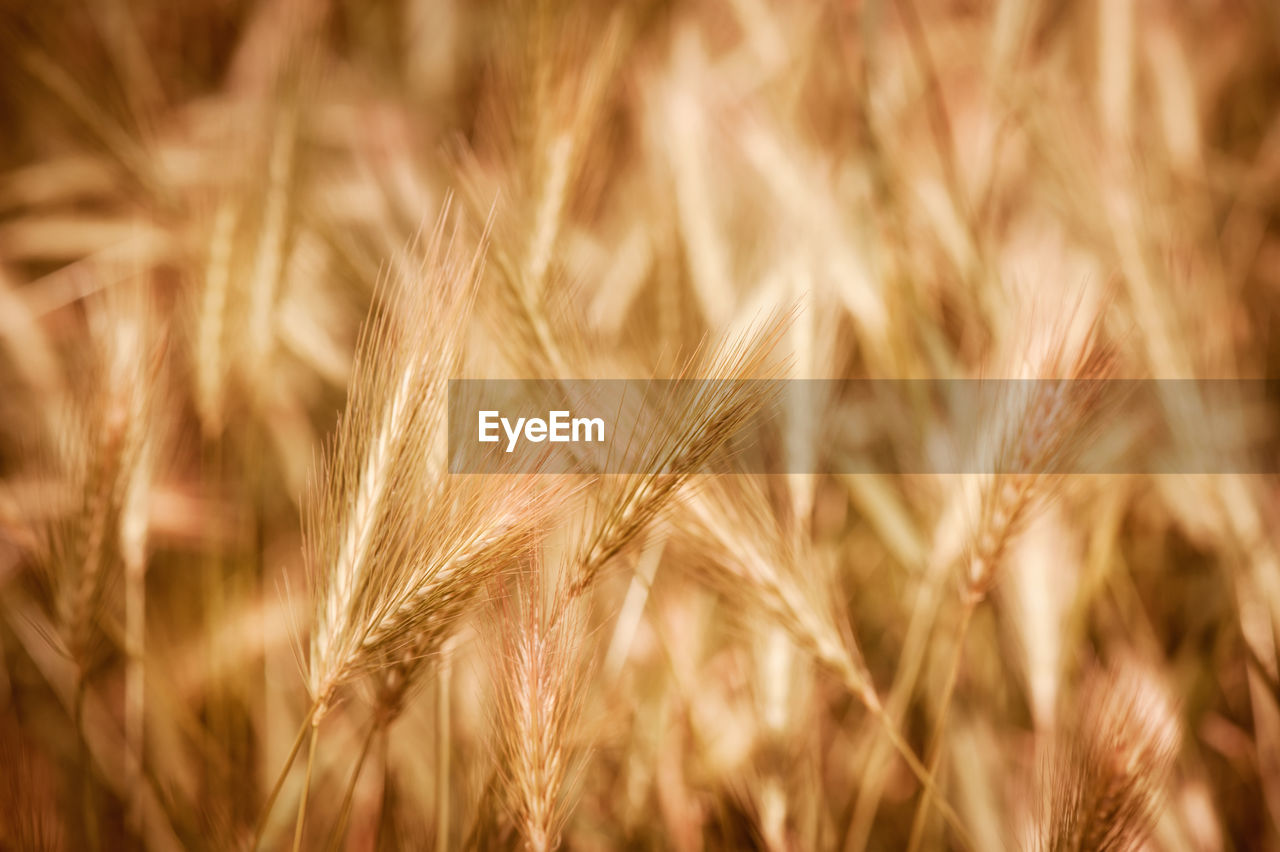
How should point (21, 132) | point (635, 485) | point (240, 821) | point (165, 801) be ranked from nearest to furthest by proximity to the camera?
point (635, 485) < point (165, 801) < point (240, 821) < point (21, 132)

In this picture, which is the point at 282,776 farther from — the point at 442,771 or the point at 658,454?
the point at 658,454

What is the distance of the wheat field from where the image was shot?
442 millimetres

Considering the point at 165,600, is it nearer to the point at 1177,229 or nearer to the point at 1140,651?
the point at 1140,651

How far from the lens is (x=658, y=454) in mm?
413

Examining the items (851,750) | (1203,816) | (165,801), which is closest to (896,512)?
(851,750)

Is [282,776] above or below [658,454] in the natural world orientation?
below

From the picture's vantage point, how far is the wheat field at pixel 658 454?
0.44m

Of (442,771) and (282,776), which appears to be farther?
(442,771)

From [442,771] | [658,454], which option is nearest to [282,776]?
[442,771]

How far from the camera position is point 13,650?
77cm

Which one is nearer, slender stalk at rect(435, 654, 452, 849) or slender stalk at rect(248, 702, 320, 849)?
slender stalk at rect(248, 702, 320, 849)

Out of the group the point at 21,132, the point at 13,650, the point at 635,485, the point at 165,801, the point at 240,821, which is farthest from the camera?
the point at 21,132

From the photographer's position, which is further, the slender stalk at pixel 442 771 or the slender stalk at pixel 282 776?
the slender stalk at pixel 442 771

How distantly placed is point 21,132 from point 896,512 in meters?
1.27
